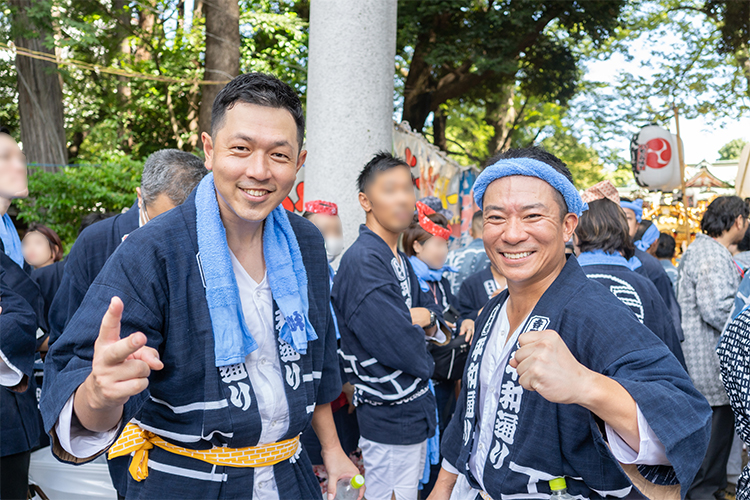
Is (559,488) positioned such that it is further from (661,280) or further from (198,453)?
(661,280)

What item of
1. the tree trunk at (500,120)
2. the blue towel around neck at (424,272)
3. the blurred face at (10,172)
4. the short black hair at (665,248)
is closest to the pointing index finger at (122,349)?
the blurred face at (10,172)

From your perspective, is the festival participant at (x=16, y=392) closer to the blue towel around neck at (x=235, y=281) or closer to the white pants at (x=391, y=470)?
the blue towel around neck at (x=235, y=281)

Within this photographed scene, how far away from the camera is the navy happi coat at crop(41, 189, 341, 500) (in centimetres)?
153

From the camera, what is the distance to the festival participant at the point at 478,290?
189 inches

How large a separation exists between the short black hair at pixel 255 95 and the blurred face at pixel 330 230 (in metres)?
2.51

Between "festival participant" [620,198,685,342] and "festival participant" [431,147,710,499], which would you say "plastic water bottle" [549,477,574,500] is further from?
"festival participant" [620,198,685,342]

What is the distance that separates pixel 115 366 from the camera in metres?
1.29

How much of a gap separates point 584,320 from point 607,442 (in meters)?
0.34

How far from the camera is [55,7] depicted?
9273mm

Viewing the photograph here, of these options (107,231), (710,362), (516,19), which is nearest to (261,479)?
(107,231)

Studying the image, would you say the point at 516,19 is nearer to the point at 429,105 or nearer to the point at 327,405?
the point at 429,105

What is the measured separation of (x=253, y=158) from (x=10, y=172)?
1.68 m

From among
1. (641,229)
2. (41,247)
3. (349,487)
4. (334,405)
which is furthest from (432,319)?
(41,247)

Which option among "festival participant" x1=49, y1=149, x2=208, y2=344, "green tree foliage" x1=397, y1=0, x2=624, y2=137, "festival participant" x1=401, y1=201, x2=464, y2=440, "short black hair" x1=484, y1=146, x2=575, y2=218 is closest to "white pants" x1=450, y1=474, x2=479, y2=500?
"short black hair" x1=484, y1=146, x2=575, y2=218
